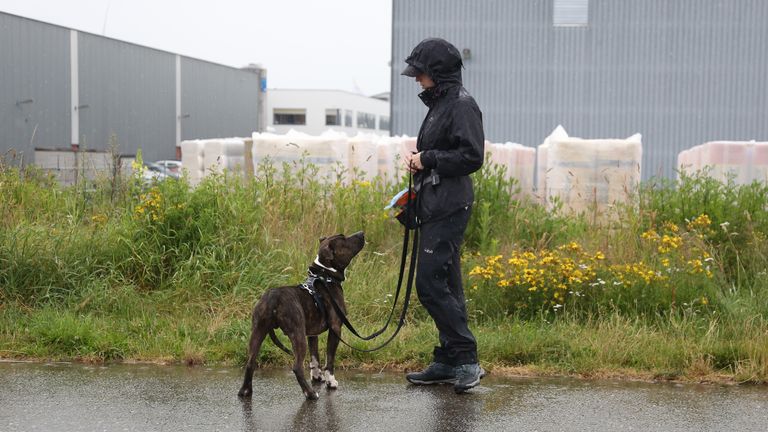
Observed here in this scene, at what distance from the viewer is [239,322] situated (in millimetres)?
6367

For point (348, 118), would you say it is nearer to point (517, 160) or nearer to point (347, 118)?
point (347, 118)

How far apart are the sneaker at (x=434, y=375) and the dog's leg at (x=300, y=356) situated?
0.75 meters

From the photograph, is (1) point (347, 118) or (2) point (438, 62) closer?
(2) point (438, 62)

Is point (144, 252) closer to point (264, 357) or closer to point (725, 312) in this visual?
point (264, 357)

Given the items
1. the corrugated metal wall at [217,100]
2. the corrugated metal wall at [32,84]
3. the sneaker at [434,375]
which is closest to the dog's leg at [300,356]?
the sneaker at [434,375]

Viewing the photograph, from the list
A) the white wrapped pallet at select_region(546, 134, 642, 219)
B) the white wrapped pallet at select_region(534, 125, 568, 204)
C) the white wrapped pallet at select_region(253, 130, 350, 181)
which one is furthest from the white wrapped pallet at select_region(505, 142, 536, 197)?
the white wrapped pallet at select_region(253, 130, 350, 181)

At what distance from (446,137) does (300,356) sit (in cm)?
152

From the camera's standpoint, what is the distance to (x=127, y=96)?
163ft

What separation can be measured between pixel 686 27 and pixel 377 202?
21.0 m

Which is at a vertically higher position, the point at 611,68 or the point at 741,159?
the point at 611,68

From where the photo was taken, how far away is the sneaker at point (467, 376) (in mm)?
5145

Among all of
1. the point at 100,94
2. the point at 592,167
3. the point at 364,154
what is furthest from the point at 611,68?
the point at 100,94

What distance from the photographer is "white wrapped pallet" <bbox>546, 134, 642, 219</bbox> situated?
444 inches

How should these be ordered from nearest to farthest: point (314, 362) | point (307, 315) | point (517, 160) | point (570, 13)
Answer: point (307, 315), point (314, 362), point (517, 160), point (570, 13)
